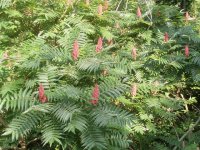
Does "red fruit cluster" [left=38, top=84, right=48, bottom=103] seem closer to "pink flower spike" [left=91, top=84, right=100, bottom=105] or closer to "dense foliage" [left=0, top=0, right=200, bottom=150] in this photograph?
"dense foliage" [left=0, top=0, right=200, bottom=150]

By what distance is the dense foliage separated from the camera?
332 centimetres

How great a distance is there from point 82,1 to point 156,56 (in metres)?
2.12

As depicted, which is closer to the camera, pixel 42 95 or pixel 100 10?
pixel 42 95

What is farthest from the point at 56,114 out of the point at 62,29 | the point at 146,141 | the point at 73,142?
the point at 62,29

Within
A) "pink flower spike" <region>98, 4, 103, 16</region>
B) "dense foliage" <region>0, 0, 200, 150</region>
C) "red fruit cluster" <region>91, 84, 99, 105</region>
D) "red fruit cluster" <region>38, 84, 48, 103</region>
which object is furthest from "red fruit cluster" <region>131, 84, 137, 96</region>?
"pink flower spike" <region>98, 4, 103, 16</region>

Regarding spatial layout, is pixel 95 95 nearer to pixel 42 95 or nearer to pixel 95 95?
pixel 95 95

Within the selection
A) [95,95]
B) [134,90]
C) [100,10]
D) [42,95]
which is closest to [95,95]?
[95,95]

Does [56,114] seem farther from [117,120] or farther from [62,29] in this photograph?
[62,29]

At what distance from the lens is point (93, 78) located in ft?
12.8

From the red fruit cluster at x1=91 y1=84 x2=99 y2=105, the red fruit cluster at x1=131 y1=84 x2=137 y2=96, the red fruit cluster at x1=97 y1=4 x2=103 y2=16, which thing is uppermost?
the red fruit cluster at x1=97 y1=4 x2=103 y2=16

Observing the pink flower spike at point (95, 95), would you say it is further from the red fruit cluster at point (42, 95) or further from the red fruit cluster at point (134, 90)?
the red fruit cluster at point (134, 90)

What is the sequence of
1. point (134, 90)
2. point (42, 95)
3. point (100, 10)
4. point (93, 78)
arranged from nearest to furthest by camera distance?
1. point (42, 95)
2. point (93, 78)
3. point (134, 90)
4. point (100, 10)

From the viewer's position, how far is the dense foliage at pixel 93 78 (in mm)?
3320

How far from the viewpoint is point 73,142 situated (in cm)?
353
